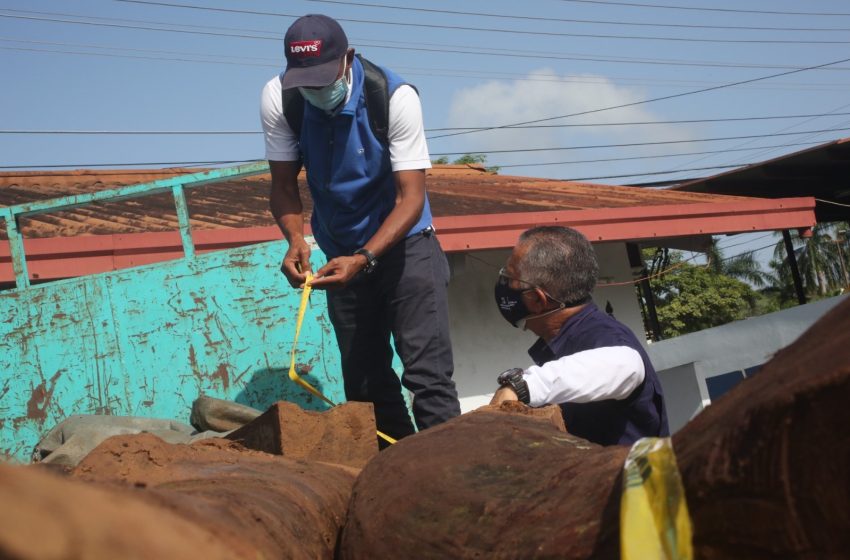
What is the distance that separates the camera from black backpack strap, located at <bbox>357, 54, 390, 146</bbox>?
12.9ft

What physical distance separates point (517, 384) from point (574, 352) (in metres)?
0.48

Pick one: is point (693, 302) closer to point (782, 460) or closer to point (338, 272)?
point (338, 272)

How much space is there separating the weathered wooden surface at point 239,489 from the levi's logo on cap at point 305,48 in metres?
1.51

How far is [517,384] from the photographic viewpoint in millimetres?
3061

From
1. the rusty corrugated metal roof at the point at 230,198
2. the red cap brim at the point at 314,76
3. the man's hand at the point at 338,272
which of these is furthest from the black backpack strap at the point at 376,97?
the rusty corrugated metal roof at the point at 230,198

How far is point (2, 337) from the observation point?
16.6 ft

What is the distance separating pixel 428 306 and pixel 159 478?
181 cm

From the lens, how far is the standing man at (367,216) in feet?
12.5

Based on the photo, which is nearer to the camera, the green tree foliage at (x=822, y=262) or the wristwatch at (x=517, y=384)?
the wristwatch at (x=517, y=384)

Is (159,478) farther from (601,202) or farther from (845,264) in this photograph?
(845,264)

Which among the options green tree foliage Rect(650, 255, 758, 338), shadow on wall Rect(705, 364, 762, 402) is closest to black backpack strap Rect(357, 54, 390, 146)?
shadow on wall Rect(705, 364, 762, 402)

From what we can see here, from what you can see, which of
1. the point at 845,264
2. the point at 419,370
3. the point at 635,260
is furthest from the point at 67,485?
the point at 845,264

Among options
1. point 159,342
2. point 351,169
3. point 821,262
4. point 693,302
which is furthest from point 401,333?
point 821,262

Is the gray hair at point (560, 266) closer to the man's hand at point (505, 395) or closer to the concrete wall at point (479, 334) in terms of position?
the man's hand at point (505, 395)
